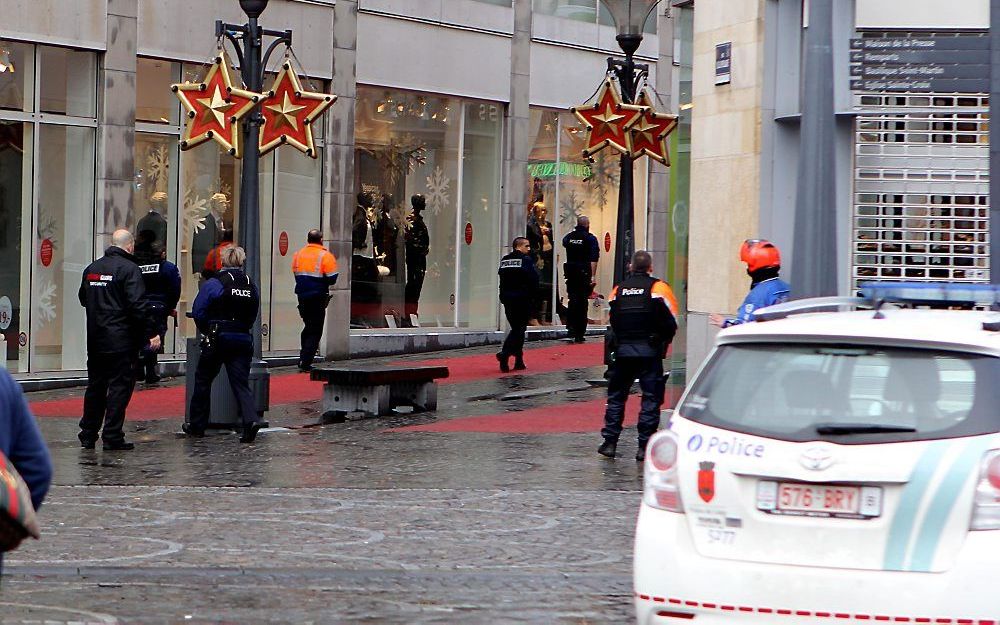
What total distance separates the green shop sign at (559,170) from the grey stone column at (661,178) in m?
2.10

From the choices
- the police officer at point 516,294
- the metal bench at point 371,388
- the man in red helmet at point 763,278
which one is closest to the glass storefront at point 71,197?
the metal bench at point 371,388

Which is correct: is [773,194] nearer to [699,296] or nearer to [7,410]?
[699,296]

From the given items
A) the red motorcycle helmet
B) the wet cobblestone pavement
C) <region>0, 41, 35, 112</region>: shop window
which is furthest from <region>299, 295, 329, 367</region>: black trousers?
the red motorcycle helmet

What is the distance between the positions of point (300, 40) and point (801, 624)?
726 inches

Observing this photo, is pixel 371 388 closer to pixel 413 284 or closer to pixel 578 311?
pixel 413 284

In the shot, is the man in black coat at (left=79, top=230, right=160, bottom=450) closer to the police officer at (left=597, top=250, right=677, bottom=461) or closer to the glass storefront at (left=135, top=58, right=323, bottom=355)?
the police officer at (left=597, top=250, right=677, bottom=461)

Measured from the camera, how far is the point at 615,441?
1473 cm

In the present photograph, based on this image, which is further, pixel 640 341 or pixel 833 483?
pixel 640 341

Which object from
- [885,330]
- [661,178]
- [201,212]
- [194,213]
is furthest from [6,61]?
[885,330]

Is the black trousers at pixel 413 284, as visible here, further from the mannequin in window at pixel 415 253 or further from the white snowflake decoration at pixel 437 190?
the white snowflake decoration at pixel 437 190

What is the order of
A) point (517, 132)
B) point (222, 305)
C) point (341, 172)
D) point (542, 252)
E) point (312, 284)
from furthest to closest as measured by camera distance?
point (542, 252)
point (517, 132)
point (341, 172)
point (312, 284)
point (222, 305)

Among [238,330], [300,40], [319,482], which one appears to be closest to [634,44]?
[300,40]

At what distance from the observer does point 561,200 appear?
93.9 feet

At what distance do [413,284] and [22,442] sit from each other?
70.2 ft
